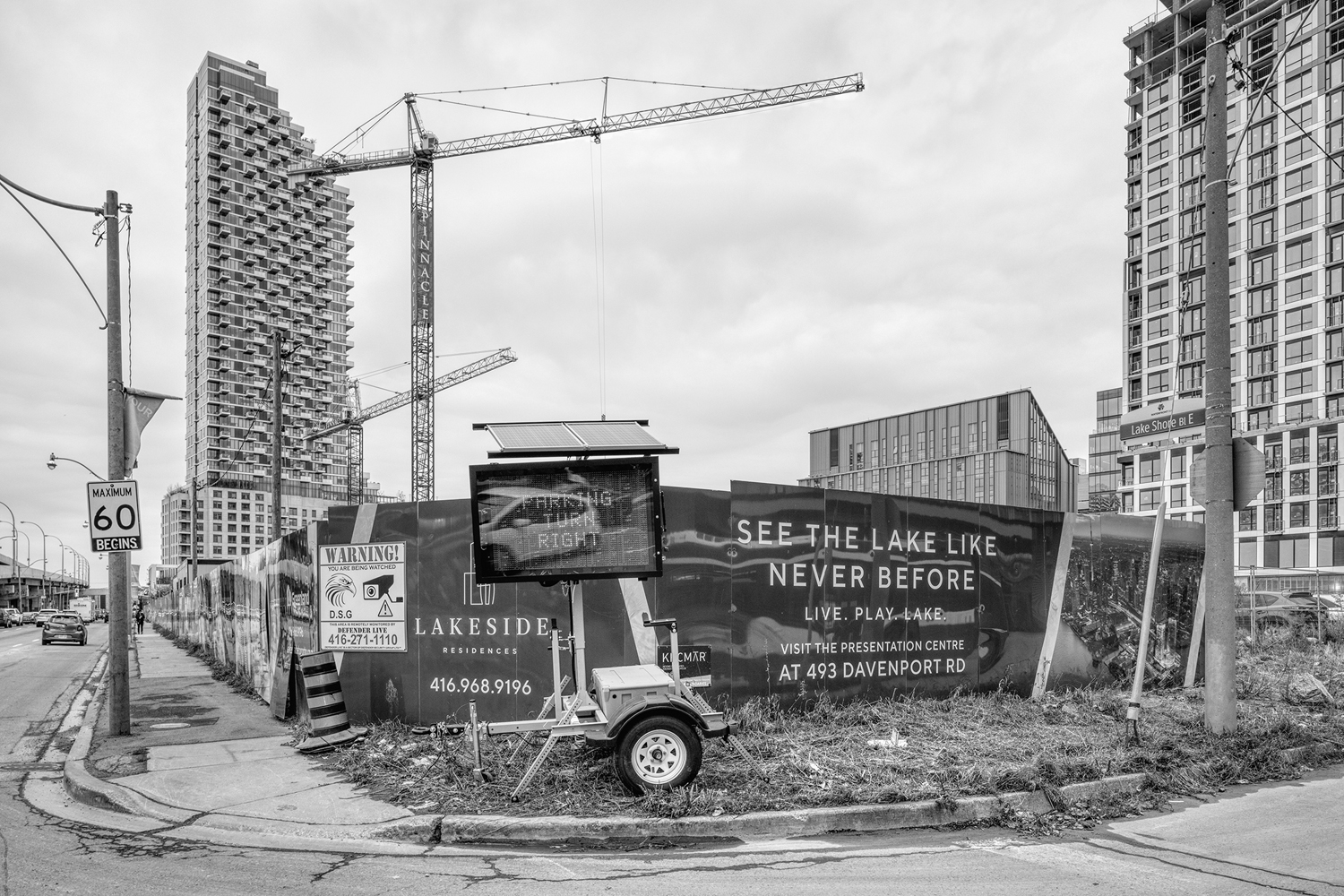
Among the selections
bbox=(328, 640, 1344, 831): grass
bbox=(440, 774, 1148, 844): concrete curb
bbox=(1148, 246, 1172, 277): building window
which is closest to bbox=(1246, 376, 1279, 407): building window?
bbox=(1148, 246, 1172, 277): building window

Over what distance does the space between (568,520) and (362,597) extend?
424 cm

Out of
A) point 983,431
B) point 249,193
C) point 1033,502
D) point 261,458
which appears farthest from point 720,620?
point 249,193

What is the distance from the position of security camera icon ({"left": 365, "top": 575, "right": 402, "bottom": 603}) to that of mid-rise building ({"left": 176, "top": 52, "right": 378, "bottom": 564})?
6683 inches

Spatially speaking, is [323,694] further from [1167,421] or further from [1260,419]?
[1260,419]

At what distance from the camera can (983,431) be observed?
8275cm

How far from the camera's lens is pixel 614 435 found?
27.0ft

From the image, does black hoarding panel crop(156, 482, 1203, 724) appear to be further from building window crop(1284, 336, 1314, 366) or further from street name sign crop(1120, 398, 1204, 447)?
building window crop(1284, 336, 1314, 366)

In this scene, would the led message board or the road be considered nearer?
the road

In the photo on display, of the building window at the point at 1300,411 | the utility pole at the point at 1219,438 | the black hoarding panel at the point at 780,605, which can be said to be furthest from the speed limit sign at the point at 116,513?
the building window at the point at 1300,411

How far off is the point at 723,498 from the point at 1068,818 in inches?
189

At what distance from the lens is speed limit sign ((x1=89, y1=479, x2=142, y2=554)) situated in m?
11.7

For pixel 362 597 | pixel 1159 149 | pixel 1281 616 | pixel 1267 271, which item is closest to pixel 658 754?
pixel 362 597

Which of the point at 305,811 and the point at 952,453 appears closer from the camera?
the point at 305,811

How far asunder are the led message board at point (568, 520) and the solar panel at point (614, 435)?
0.51 ft
